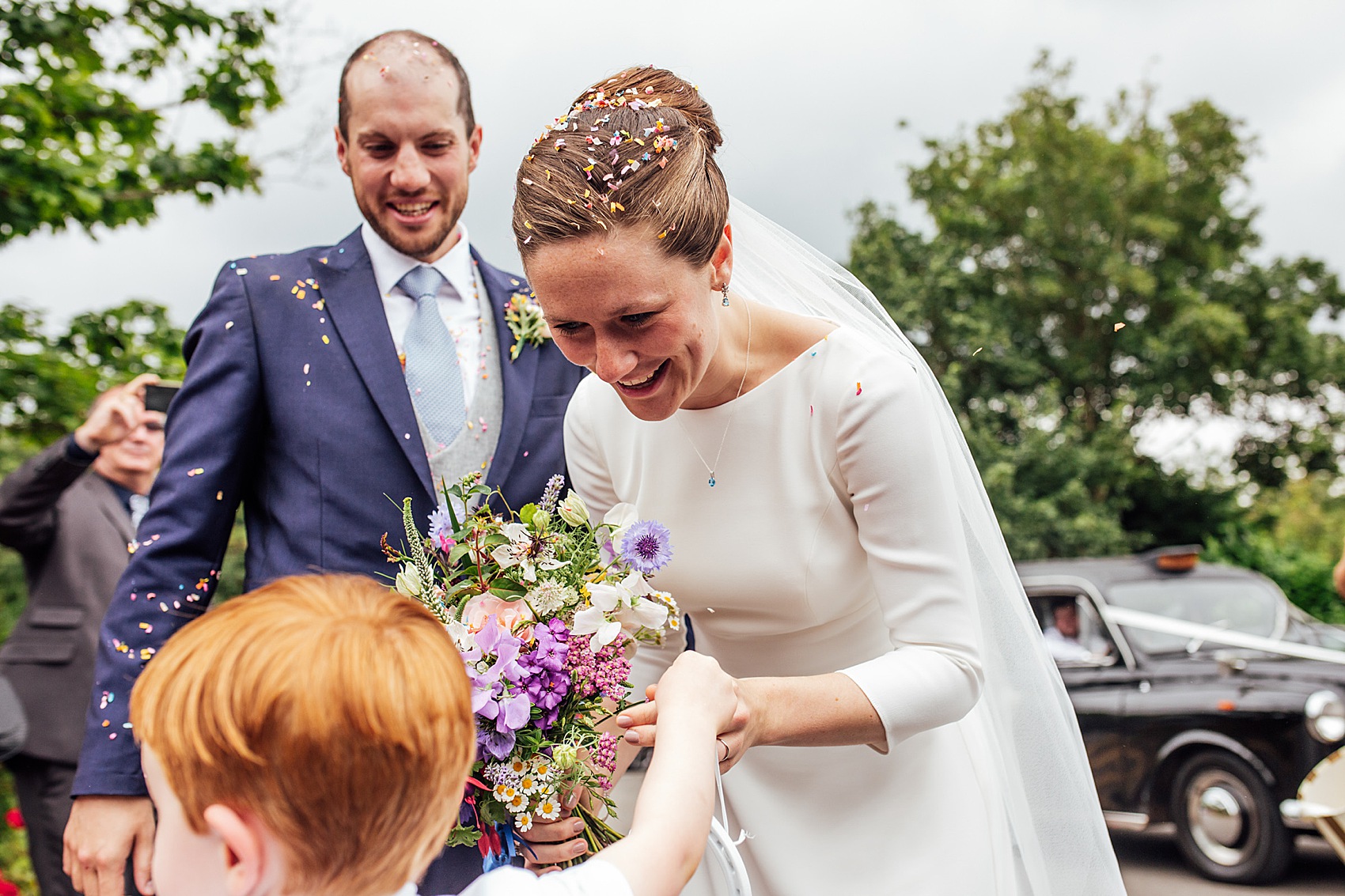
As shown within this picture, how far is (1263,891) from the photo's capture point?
257 inches

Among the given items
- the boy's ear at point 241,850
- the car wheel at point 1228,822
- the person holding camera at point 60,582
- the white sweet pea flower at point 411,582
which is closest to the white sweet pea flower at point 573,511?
the white sweet pea flower at point 411,582

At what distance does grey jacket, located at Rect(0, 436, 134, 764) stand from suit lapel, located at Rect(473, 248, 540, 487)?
2.90 m

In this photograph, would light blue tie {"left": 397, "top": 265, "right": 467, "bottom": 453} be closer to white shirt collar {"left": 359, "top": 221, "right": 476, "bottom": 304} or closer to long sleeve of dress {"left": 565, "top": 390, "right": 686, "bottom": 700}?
white shirt collar {"left": 359, "top": 221, "right": 476, "bottom": 304}

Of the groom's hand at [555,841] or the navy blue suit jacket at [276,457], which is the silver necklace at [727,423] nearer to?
the navy blue suit jacket at [276,457]

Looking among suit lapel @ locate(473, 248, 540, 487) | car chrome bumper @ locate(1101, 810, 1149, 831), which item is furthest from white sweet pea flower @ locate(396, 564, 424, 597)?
car chrome bumper @ locate(1101, 810, 1149, 831)

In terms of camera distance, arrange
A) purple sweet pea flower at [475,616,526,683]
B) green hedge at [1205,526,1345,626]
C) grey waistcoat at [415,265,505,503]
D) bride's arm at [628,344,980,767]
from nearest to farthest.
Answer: purple sweet pea flower at [475,616,526,683], bride's arm at [628,344,980,767], grey waistcoat at [415,265,505,503], green hedge at [1205,526,1345,626]

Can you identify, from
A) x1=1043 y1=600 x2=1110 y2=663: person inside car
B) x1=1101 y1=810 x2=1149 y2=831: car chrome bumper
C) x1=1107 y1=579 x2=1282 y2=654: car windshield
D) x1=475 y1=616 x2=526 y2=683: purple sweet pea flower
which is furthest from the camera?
x1=1043 y1=600 x2=1110 y2=663: person inside car

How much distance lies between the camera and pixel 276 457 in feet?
7.55

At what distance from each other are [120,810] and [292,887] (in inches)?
43.0

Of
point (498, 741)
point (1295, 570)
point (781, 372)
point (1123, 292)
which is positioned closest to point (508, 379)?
point (781, 372)

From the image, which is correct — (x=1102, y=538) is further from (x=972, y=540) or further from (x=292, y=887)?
(x=292, y=887)

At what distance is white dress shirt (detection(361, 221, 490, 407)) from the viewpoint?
250 centimetres

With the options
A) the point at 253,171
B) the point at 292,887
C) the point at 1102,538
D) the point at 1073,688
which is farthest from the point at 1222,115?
the point at 292,887

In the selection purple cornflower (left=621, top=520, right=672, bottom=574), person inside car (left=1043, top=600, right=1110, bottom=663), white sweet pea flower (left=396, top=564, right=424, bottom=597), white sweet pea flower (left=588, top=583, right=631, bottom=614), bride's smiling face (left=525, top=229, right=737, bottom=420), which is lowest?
person inside car (left=1043, top=600, right=1110, bottom=663)
